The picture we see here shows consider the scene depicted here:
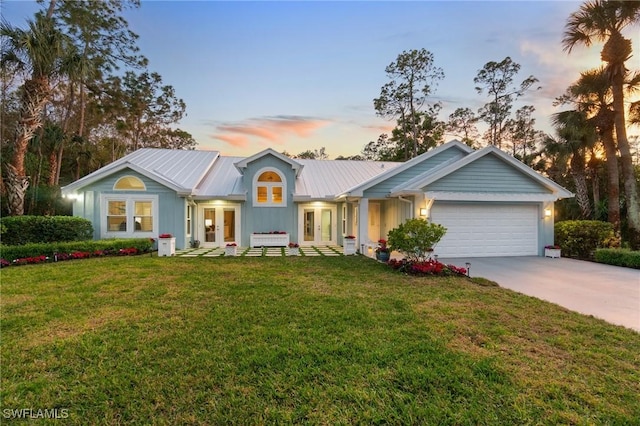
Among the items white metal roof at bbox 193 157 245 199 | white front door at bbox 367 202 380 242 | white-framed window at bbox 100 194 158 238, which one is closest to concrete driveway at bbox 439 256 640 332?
white front door at bbox 367 202 380 242

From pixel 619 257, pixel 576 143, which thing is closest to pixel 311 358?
pixel 619 257

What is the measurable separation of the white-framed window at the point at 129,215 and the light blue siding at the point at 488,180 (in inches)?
469

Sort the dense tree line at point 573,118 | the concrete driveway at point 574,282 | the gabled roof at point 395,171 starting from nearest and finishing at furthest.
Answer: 1. the concrete driveway at point 574,282
2. the dense tree line at point 573,118
3. the gabled roof at point 395,171

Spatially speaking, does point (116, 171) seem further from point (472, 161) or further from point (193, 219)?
point (472, 161)

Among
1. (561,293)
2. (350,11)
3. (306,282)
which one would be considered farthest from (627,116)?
(306,282)

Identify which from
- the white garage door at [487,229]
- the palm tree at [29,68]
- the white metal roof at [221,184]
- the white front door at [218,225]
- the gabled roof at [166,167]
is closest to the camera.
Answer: the palm tree at [29,68]

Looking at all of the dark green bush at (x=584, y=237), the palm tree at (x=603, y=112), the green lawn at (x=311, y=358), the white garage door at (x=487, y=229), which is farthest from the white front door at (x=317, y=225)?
the palm tree at (x=603, y=112)

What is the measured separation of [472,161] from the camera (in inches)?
444

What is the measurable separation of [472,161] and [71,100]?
24.2 meters

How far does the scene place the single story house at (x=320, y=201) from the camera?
37.2ft

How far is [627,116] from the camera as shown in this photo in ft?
42.0

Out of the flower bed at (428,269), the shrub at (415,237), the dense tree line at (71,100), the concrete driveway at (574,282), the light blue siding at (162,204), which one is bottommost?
the concrete driveway at (574,282)

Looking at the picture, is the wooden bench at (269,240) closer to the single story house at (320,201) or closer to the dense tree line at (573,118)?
the single story house at (320,201)

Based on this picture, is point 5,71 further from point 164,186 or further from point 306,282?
point 306,282
